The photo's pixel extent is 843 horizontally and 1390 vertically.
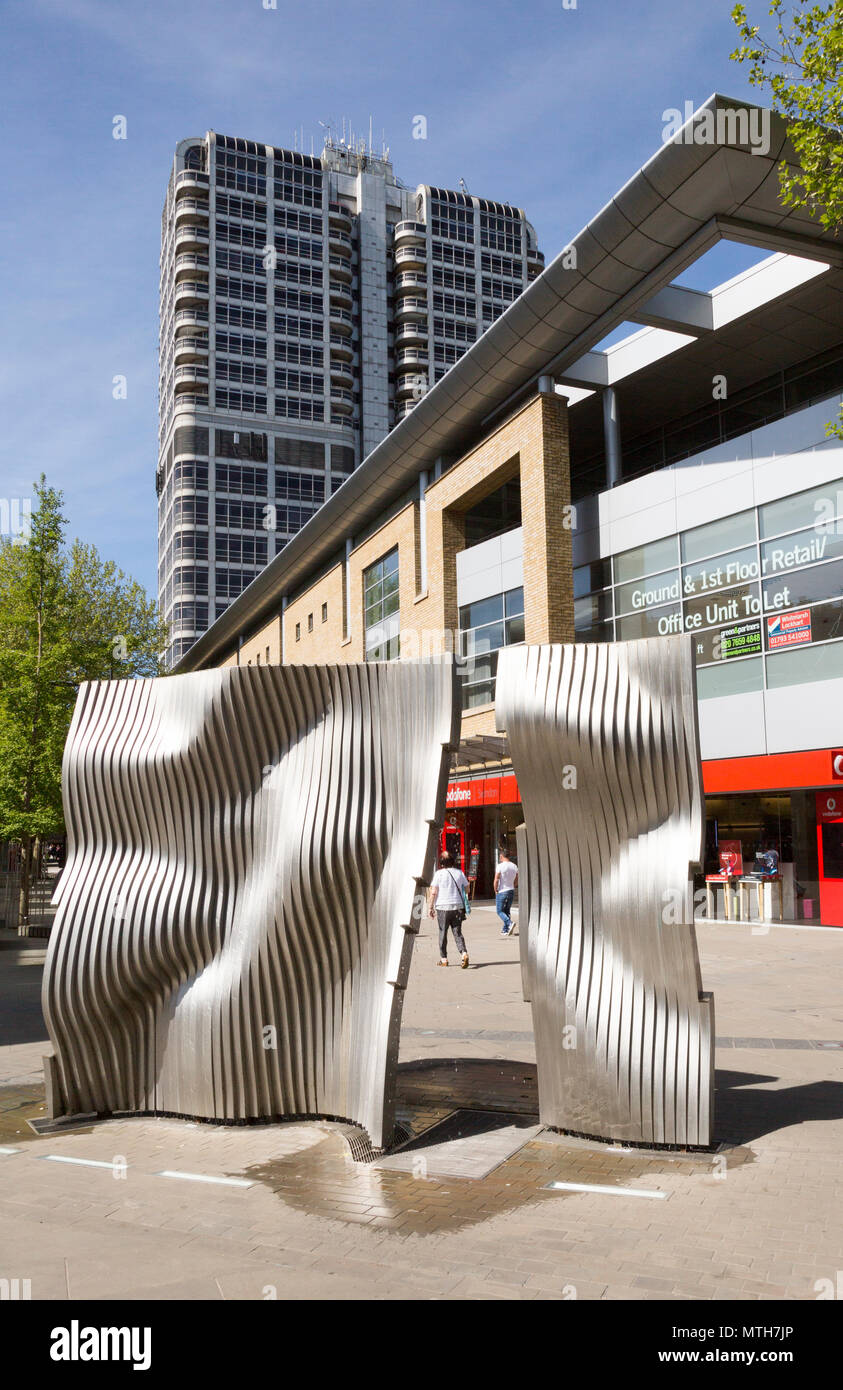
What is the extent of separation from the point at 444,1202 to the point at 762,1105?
3.11 meters

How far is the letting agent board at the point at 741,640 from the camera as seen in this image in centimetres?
2194

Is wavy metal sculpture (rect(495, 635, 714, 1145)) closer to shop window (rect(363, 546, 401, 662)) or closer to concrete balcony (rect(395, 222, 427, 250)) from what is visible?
shop window (rect(363, 546, 401, 662))

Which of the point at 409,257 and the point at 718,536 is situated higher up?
the point at 409,257

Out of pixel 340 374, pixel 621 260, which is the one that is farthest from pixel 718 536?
pixel 340 374

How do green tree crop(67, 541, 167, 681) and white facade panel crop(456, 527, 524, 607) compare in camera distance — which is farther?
green tree crop(67, 541, 167, 681)

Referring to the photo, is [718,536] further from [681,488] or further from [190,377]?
[190,377]

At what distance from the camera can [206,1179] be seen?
6.55 m

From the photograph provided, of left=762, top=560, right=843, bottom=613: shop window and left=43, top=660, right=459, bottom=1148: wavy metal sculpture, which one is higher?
left=762, top=560, right=843, bottom=613: shop window

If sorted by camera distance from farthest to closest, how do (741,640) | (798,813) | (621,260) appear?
1. (741,640)
2. (621,260)
3. (798,813)

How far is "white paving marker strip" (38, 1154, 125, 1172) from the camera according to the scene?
6887mm

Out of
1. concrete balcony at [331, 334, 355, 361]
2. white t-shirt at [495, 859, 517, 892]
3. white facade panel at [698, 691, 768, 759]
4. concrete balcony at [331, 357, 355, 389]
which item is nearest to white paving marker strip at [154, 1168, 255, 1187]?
white t-shirt at [495, 859, 517, 892]

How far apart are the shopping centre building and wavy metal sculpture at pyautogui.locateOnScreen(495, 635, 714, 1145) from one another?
875 cm

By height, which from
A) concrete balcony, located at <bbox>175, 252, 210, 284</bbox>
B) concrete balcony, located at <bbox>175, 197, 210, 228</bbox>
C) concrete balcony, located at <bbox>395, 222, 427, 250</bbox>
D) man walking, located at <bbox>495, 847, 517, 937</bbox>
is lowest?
man walking, located at <bbox>495, 847, 517, 937</bbox>
